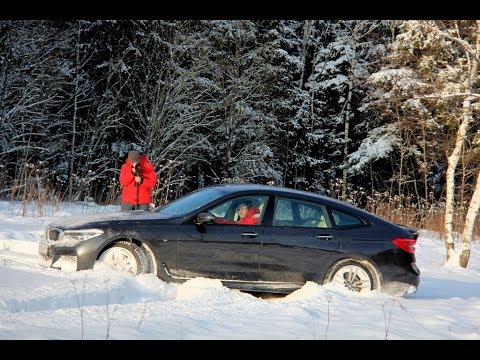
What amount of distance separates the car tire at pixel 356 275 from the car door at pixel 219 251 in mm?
1084

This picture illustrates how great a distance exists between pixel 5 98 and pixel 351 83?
17.0m

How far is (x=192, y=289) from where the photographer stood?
7621 millimetres

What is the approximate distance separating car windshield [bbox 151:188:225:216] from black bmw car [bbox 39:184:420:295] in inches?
1.1

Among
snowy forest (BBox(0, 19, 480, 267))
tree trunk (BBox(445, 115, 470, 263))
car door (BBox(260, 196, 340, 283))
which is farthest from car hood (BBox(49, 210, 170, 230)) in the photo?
snowy forest (BBox(0, 19, 480, 267))

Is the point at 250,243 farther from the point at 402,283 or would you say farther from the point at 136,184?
the point at 136,184

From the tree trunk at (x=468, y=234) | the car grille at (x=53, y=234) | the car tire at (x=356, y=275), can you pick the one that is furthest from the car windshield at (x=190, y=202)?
the tree trunk at (x=468, y=234)

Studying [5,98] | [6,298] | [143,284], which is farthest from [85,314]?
[5,98]

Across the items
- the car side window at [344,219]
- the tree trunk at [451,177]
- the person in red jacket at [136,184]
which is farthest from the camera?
the tree trunk at [451,177]

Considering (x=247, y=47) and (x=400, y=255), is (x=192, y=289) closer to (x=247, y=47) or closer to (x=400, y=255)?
(x=400, y=255)

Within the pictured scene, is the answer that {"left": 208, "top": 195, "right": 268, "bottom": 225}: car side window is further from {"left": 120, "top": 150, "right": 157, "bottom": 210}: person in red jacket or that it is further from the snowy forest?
the snowy forest

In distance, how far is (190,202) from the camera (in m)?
8.82

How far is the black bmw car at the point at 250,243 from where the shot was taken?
8.02 m

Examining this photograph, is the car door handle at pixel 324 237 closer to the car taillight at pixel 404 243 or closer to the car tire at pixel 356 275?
the car tire at pixel 356 275

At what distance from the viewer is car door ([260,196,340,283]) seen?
830 cm
